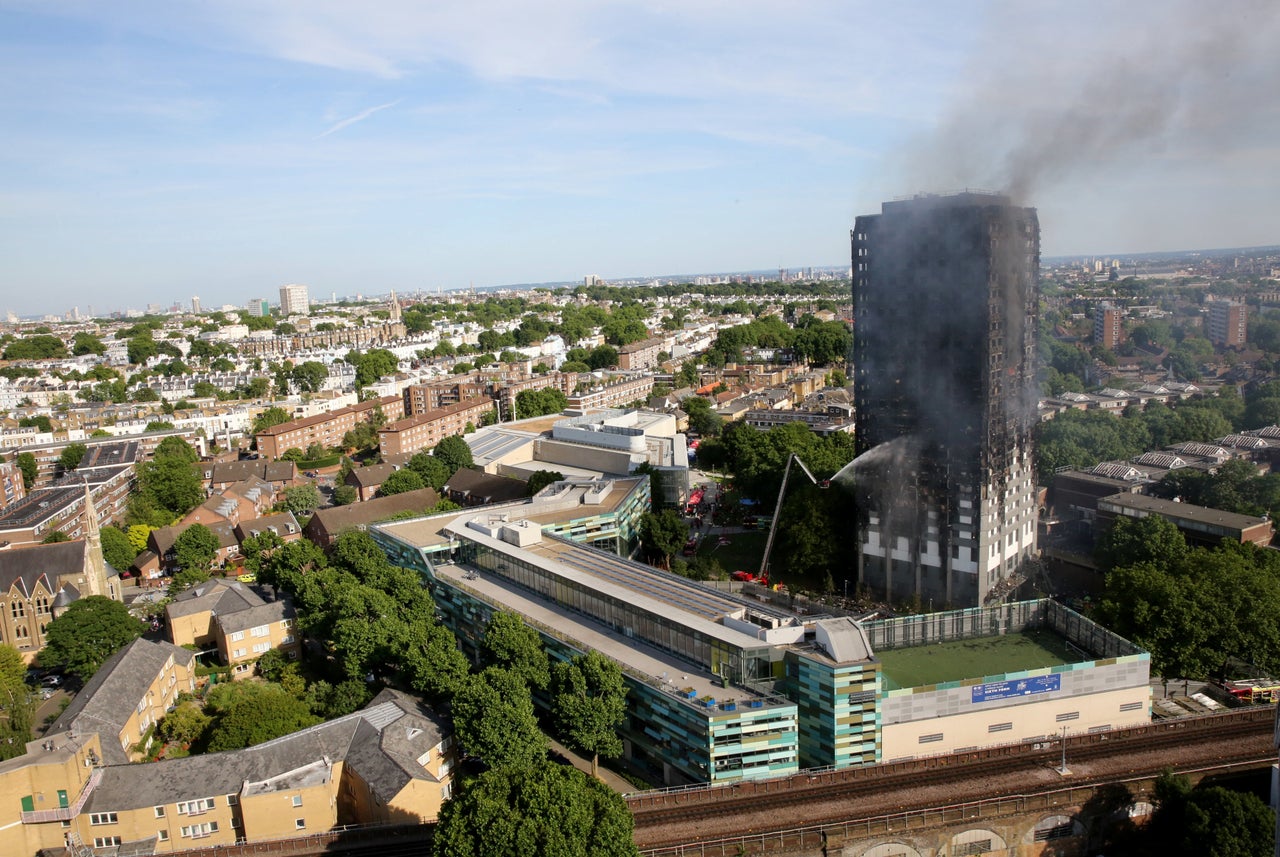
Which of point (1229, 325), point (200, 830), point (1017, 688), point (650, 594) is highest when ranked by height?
point (1229, 325)

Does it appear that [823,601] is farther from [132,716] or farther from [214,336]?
[214,336]

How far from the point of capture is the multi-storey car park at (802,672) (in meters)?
16.8

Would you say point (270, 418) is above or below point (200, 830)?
above

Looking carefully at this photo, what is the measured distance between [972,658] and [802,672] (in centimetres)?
530

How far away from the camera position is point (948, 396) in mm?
24406

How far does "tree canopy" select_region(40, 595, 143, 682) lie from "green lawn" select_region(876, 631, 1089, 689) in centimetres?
1971

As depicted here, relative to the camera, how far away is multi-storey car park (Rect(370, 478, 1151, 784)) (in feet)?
55.2

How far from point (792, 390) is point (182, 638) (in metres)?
41.9

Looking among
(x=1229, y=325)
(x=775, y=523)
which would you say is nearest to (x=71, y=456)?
(x=775, y=523)

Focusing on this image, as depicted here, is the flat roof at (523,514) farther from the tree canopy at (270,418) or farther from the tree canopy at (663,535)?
the tree canopy at (270,418)

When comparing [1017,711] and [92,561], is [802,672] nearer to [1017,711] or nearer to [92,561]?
[1017,711]

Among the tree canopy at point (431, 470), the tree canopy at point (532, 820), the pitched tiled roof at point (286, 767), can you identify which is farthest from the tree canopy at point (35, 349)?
the tree canopy at point (532, 820)

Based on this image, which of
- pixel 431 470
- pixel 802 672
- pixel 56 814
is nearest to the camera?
pixel 56 814

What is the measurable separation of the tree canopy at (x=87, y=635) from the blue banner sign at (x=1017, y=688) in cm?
2126
